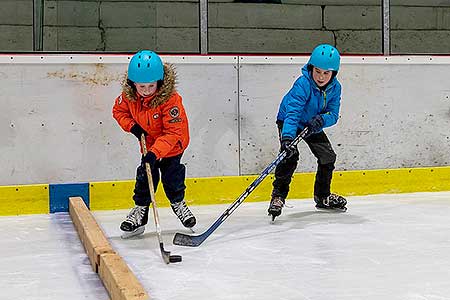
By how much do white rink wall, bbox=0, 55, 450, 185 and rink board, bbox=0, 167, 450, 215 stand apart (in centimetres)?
5

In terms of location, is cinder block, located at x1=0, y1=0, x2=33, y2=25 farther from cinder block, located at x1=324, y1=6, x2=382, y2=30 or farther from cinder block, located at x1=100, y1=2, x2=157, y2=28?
cinder block, located at x1=324, y1=6, x2=382, y2=30

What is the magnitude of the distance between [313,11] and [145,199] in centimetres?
409

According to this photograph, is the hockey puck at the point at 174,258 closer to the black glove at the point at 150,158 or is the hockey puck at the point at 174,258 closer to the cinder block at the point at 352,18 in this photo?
the black glove at the point at 150,158

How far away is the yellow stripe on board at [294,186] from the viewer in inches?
144

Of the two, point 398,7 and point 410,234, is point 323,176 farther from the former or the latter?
point 398,7

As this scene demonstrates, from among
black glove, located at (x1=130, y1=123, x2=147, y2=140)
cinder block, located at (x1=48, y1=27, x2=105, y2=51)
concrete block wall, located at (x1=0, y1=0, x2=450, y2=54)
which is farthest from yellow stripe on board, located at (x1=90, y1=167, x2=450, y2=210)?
cinder block, located at (x1=48, y1=27, x2=105, y2=51)

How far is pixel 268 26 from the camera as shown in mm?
6355

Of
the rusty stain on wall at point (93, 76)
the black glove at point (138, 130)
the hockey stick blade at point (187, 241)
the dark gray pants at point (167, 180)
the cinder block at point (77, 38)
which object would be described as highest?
the cinder block at point (77, 38)

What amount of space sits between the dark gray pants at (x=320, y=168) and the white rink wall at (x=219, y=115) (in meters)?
0.50

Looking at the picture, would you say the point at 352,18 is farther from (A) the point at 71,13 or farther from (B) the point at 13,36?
(B) the point at 13,36

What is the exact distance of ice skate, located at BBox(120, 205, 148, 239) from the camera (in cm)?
279

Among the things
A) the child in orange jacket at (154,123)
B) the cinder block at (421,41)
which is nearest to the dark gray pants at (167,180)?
the child in orange jacket at (154,123)

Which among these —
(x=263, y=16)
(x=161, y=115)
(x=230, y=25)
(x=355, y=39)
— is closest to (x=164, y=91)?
(x=161, y=115)

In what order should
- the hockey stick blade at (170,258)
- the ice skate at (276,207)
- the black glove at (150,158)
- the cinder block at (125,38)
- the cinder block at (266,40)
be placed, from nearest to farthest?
1. the hockey stick blade at (170,258)
2. the black glove at (150,158)
3. the ice skate at (276,207)
4. the cinder block at (125,38)
5. the cinder block at (266,40)
